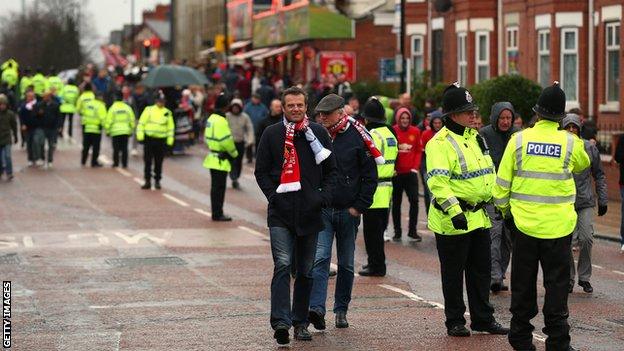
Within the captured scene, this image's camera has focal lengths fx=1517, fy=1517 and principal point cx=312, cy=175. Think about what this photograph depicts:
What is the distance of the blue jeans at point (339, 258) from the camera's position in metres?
12.6

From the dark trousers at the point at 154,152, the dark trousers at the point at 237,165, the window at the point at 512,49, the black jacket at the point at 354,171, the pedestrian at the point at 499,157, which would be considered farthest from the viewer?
the window at the point at 512,49

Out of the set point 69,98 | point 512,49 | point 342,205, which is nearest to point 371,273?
point 342,205

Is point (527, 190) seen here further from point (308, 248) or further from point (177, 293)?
point (177, 293)

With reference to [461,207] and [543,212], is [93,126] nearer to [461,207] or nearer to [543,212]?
[461,207]

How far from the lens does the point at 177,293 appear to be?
15227 mm

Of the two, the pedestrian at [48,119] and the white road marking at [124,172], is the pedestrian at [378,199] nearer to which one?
the white road marking at [124,172]

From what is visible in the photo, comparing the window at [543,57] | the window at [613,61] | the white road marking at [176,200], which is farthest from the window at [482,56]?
the white road marking at [176,200]

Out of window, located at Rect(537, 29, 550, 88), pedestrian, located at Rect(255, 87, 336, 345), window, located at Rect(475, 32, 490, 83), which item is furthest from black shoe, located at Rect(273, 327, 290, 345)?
window, located at Rect(475, 32, 490, 83)

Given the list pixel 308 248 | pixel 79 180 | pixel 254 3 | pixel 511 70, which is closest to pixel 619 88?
pixel 511 70

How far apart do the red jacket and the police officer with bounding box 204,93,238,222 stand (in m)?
3.27

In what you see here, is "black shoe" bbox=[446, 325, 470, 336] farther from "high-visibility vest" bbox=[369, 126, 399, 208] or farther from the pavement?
"high-visibility vest" bbox=[369, 126, 399, 208]

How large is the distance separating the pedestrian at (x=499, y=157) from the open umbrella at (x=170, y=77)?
2677 centimetres

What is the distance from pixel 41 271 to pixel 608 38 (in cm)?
1781

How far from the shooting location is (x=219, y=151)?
77.1 ft
